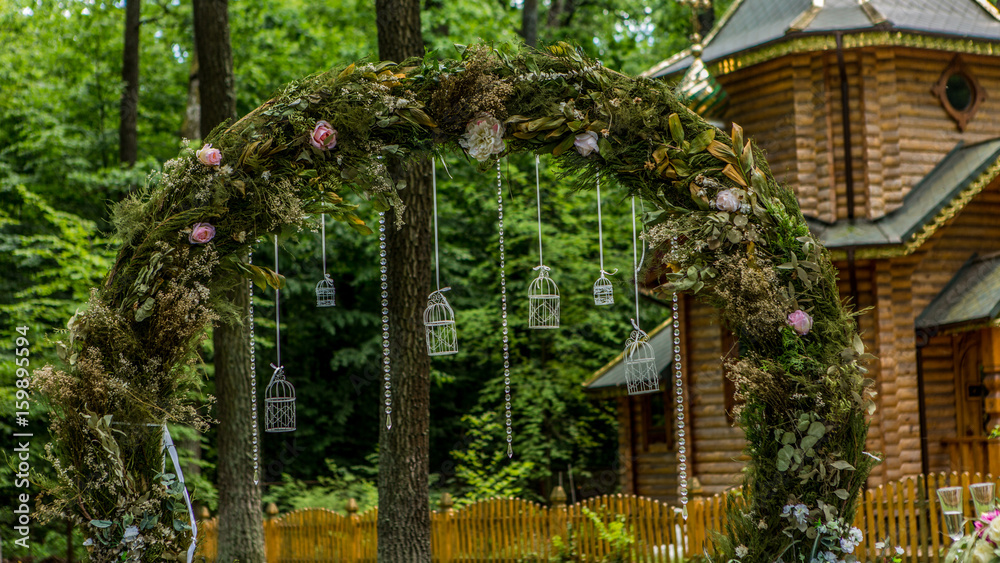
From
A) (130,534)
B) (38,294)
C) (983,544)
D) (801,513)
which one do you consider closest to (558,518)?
(801,513)

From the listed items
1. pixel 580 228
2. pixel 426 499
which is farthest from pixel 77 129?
pixel 426 499

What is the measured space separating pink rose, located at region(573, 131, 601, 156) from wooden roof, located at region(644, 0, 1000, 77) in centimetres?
744

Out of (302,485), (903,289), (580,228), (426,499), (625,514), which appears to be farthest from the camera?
(580,228)

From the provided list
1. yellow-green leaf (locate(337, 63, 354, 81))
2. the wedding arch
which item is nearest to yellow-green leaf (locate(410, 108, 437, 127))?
the wedding arch

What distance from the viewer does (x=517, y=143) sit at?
4.91 m

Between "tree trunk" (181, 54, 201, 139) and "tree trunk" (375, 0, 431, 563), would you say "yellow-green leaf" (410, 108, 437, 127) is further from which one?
"tree trunk" (181, 54, 201, 139)

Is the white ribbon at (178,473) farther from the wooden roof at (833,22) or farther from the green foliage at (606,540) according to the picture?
the wooden roof at (833,22)

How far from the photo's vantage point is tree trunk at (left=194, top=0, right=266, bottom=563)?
995cm

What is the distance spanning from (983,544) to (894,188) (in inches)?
379

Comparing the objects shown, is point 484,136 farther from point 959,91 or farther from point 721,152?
point 959,91

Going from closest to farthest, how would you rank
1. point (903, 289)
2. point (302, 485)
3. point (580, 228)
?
point (903, 289), point (302, 485), point (580, 228)

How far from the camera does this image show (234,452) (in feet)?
33.2

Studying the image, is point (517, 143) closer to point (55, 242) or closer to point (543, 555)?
point (543, 555)

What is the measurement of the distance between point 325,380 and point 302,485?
A: 3780 millimetres
